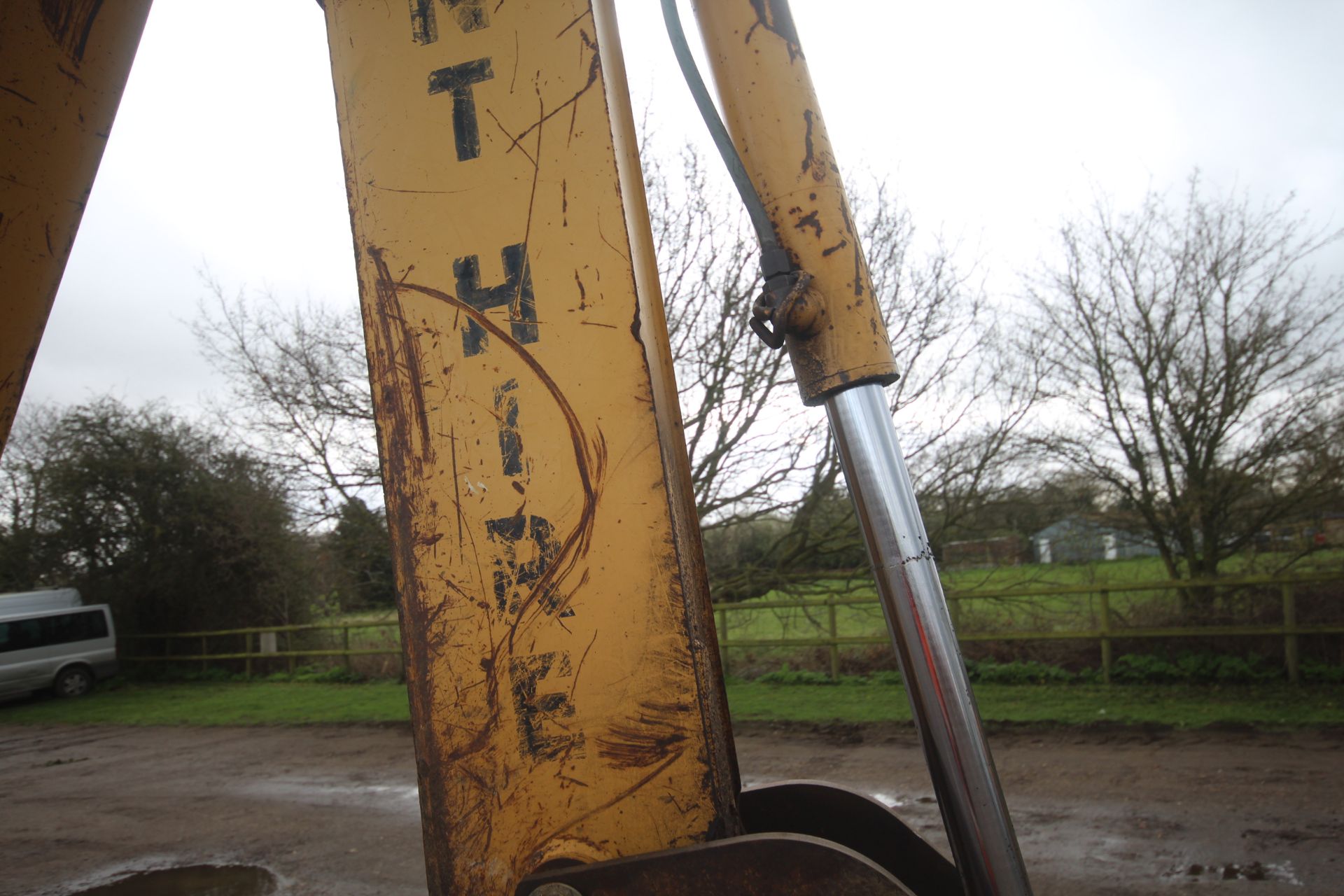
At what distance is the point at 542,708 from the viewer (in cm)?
122

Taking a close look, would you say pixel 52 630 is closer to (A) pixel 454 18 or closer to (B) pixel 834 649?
(B) pixel 834 649

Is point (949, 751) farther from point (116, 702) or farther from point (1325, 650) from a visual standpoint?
point (116, 702)

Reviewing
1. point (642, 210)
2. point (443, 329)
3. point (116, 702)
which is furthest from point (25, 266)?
point (116, 702)

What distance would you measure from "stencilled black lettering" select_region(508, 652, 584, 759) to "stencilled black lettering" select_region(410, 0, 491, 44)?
3.37 feet

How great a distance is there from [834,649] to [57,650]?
1577 centimetres

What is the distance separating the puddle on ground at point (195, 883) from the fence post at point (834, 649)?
6869 mm

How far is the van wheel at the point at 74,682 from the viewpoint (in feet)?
56.1

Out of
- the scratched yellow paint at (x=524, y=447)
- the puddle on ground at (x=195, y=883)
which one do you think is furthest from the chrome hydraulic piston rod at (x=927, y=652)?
the puddle on ground at (x=195, y=883)

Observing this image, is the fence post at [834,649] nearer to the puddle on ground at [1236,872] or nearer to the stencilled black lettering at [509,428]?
the puddle on ground at [1236,872]

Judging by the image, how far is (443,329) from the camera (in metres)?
1.32

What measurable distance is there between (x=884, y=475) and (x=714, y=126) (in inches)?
27.3

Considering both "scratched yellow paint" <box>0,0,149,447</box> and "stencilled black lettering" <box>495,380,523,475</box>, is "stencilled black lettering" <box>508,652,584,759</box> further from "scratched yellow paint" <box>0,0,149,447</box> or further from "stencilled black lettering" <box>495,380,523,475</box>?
"scratched yellow paint" <box>0,0,149,447</box>

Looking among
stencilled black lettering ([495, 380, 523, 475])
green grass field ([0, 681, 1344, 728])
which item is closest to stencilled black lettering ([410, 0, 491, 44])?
stencilled black lettering ([495, 380, 523, 475])

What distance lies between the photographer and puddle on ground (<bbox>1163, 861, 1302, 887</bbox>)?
4.43 meters
